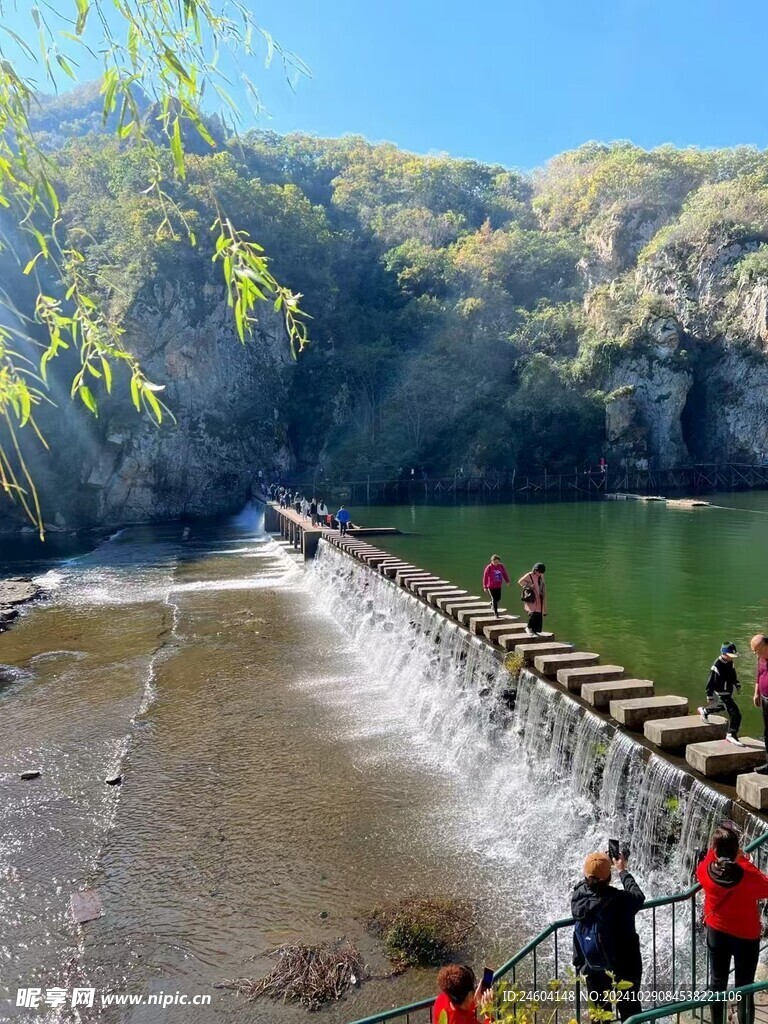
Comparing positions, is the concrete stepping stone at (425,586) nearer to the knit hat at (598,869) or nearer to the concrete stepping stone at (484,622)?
the concrete stepping stone at (484,622)

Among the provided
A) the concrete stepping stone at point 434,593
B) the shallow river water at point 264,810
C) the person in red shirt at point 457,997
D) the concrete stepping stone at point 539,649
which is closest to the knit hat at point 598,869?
the person in red shirt at point 457,997

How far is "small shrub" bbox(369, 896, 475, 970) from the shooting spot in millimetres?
6680

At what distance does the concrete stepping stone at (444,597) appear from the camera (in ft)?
51.7

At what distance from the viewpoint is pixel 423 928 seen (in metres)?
6.97

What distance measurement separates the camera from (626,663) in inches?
565

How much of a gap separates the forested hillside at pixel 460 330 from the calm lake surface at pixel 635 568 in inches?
654

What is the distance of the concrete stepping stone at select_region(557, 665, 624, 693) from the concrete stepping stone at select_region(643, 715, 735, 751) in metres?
1.87

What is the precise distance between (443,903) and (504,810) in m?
2.22

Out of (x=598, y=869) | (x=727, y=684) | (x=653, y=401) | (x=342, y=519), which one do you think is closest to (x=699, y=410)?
(x=653, y=401)

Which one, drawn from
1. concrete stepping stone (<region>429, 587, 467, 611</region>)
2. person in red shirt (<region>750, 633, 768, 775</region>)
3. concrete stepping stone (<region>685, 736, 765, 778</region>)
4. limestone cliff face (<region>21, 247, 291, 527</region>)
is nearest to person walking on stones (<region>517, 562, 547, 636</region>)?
concrete stepping stone (<region>429, 587, 467, 611</region>)

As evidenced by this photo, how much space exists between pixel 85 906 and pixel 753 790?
6725 mm

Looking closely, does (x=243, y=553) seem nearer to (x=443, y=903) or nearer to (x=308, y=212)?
(x=443, y=903)

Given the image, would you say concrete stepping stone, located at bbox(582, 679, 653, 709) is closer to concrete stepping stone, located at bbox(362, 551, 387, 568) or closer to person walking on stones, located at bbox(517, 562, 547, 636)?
A: person walking on stones, located at bbox(517, 562, 547, 636)

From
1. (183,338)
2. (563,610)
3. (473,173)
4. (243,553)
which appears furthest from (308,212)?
(563,610)
